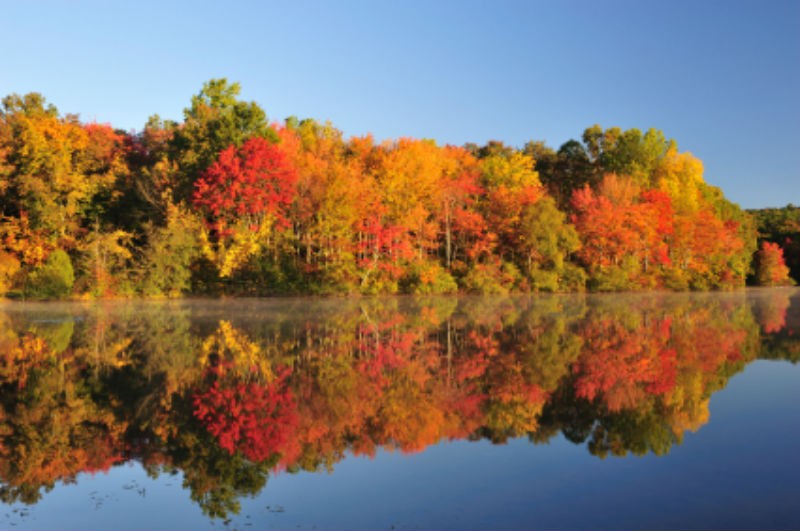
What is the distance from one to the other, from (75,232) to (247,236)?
35.2ft

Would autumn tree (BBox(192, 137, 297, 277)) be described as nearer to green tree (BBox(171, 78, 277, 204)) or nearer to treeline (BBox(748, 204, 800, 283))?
Result: green tree (BBox(171, 78, 277, 204))

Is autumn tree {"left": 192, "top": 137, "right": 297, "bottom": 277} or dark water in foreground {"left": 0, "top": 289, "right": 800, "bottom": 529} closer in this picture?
dark water in foreground {"left": 0, "top": 289, "right": 800, "bottom": 529}

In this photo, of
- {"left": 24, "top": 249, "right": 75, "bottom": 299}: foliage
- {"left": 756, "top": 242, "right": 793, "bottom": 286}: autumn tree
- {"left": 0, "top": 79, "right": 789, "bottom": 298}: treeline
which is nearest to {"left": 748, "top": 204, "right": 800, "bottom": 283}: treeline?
{"left": 756, "top": 242, "right": 793, "bottom": 286}: autumn tree

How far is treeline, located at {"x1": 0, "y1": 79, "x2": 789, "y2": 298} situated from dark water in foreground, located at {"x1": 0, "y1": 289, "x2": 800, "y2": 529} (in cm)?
1740

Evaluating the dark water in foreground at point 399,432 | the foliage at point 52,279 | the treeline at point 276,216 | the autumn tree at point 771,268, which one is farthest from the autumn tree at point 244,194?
the autumn tree at point 771,268

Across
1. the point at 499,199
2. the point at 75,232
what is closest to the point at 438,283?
the point at 499,199

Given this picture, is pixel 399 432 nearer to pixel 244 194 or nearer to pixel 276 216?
pixel 244 194

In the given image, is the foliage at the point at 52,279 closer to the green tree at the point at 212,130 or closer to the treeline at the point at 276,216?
the treeline at the point at 276,216

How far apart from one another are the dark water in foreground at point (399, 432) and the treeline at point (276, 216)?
57.1 ft

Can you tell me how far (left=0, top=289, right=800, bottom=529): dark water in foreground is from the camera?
5945 mm

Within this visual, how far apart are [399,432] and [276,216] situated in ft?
89.9

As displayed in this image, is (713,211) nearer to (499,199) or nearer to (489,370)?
(499,199)

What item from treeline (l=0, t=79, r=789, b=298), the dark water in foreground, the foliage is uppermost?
treeline (l=0, t=79, r=789, b=298)

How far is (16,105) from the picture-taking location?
38.9m
